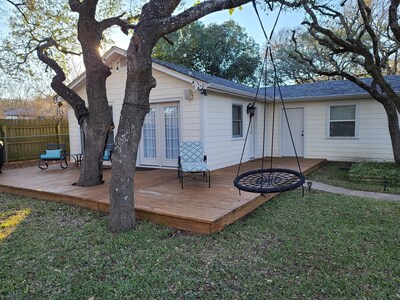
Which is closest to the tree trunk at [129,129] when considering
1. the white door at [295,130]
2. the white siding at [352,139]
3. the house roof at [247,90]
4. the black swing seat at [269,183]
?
the black swing seat at [269,183]

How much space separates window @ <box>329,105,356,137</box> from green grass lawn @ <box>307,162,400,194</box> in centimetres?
157

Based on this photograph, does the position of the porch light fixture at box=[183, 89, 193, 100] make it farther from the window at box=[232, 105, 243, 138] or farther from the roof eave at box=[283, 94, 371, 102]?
the roof eave at box=[283, 94, 371, 102]

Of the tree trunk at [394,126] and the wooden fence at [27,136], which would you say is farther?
the wooden fence at [27,136]

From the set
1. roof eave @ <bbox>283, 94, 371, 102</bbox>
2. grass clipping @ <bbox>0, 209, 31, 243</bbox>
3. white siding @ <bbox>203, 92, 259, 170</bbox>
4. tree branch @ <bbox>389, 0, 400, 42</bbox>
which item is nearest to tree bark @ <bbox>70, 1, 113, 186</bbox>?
Result: grass clipping @ <bbox>0, 209, 31, 243</bbox>

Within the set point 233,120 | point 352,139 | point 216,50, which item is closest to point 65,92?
point 233,120

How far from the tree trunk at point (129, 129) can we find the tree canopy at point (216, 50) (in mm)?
15059

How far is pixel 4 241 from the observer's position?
11.6 ft

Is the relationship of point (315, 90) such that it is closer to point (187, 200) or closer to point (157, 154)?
point (157, 154)

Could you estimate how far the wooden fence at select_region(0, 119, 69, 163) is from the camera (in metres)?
9.96

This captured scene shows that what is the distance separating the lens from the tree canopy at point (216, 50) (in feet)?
58.6

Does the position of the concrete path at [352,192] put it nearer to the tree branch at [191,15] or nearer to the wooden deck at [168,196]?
the wooden deck at [168,196]

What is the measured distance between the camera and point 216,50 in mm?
17969

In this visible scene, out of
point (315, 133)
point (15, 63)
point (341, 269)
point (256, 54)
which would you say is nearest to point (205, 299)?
point (341, 269)

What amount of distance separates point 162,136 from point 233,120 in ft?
7.45
